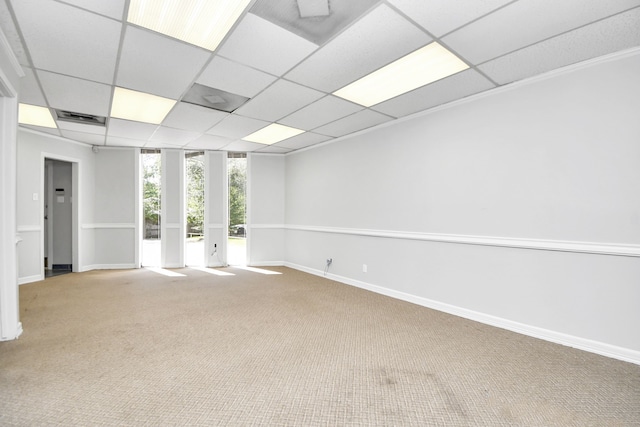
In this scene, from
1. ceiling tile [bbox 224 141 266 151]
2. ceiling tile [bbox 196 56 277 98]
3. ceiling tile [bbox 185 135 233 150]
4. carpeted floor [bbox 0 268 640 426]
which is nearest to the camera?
carpeted floor [bbox 0 268 640 426]

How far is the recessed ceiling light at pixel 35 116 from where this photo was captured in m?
3.90

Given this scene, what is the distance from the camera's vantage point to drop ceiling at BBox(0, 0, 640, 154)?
203cm

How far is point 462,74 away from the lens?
2896mm

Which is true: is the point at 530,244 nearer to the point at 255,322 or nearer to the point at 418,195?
the point at 418,195

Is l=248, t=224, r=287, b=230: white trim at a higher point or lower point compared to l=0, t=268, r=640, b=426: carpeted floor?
higher

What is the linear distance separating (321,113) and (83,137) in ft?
15.0

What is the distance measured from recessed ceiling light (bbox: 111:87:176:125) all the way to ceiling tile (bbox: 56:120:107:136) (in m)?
0.92

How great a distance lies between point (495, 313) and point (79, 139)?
727 cm

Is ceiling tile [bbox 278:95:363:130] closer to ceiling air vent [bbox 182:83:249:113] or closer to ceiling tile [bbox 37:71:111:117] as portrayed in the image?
ceiling air vent [bbox 182:83:249:113]

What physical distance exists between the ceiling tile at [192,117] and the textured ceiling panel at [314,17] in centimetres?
208

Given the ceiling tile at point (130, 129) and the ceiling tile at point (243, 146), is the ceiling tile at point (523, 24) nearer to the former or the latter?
the ceiling tile at point (243, 146)

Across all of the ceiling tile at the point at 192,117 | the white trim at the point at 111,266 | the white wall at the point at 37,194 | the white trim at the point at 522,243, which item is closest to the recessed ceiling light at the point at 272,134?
Answer: the ceiling tile at the point at 192,117

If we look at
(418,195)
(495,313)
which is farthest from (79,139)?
(495,313)

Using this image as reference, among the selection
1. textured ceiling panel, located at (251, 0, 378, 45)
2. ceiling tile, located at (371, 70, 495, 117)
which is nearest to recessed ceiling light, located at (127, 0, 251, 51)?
textured ceiling panel, located at (251, 0, 378, 45)
